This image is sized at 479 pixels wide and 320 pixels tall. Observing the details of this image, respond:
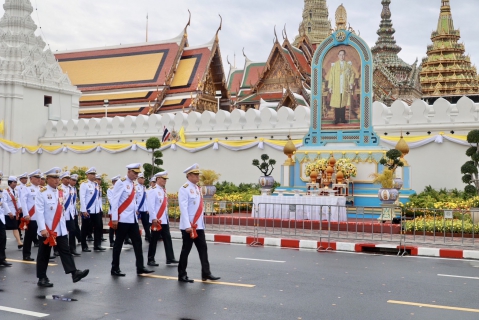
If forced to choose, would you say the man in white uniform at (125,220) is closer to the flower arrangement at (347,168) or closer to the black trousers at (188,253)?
the black trousers at (188,253)

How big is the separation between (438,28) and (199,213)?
134ft

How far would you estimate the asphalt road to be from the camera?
6488 millimetres

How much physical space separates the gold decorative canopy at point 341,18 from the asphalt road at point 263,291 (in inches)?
412

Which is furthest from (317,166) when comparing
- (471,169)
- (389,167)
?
(471,169)

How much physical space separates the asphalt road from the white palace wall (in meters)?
10.2

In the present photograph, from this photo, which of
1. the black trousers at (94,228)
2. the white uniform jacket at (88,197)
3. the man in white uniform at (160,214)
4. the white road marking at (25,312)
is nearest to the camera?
the white road marking at (25,312)

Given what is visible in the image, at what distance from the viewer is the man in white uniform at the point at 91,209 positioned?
12.4 m

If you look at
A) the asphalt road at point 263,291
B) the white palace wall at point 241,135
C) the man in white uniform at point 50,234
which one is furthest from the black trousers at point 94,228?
the white palace wall at point 241,135

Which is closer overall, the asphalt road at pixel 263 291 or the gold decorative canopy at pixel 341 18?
the asphalt road at pixel 263 291

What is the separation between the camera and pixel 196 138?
25.8 meters

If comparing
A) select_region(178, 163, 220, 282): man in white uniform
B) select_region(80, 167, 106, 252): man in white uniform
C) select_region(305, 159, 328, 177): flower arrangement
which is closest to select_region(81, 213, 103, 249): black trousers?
select_region(80, 167, 106, 252): man in white uniform

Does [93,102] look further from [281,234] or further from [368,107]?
[281,234]

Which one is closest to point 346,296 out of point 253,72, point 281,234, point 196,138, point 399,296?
point 399,296

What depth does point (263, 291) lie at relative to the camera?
769 centimetres
